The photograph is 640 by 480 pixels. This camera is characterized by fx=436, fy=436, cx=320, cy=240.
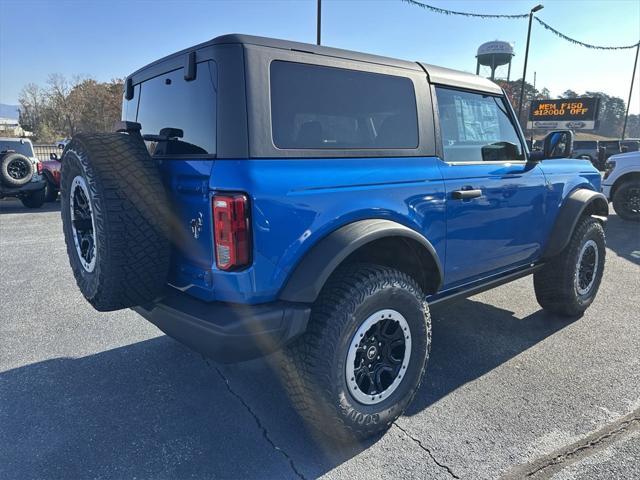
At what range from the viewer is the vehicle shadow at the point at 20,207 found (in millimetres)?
10578

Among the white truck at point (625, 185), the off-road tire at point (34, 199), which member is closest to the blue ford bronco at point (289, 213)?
the white truck at point (625, 185)

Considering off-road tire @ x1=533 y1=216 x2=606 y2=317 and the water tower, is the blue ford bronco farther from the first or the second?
the water tower

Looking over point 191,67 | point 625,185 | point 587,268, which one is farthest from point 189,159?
point 625,185

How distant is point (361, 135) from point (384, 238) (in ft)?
1.93

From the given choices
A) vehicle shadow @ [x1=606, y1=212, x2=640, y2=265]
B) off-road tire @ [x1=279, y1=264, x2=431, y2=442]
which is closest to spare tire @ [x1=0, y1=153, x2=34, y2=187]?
off-road tire @ [x1=279, y1=264, x2=431, y2=442]

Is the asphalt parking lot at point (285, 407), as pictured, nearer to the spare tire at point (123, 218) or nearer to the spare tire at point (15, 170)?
the spare tire at point (123, 218)

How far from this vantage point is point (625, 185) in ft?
30.2

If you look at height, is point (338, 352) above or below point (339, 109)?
below

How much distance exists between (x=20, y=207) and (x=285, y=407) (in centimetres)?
1159

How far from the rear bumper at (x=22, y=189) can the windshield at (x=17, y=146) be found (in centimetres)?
117

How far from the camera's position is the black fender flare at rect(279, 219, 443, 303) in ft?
6.66

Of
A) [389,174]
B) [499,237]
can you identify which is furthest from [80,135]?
[499,237]

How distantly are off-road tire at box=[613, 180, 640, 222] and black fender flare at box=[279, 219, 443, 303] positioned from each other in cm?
937

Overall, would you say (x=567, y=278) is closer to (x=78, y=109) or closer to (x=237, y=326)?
(x=237, y=326)
